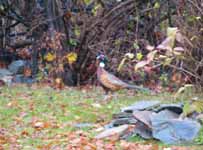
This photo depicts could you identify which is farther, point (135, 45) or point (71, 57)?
point (135, 45)

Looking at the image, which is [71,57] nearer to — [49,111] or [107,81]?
[107,81]

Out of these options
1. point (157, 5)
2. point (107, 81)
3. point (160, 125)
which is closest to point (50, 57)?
point (157, 5)

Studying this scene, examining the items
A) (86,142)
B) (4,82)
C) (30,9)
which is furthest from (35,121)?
(30,9)

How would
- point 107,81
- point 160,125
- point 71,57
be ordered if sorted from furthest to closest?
point 71,57, point 107,81, point 160,125

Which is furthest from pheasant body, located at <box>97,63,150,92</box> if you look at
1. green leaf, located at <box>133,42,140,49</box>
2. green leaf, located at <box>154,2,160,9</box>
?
green leaf, located at <box>154,2,160,9</box>

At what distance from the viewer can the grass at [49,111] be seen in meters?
6.77

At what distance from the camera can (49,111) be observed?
834 centimetres

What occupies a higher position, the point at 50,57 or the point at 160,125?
the point at 50,57

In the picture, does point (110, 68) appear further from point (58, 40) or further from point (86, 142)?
point (86, 142)

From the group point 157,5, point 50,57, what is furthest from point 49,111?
point 157,5

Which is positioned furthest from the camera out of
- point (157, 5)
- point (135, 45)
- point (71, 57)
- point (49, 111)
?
point (157, 5)

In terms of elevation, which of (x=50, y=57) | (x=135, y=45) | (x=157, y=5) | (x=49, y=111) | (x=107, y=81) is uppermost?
(x=157, y=5)

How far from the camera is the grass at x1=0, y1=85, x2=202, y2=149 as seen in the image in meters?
6.77

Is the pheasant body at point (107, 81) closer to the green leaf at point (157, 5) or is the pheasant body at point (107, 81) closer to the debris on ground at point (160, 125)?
the debris on ground at point (160, 125)
